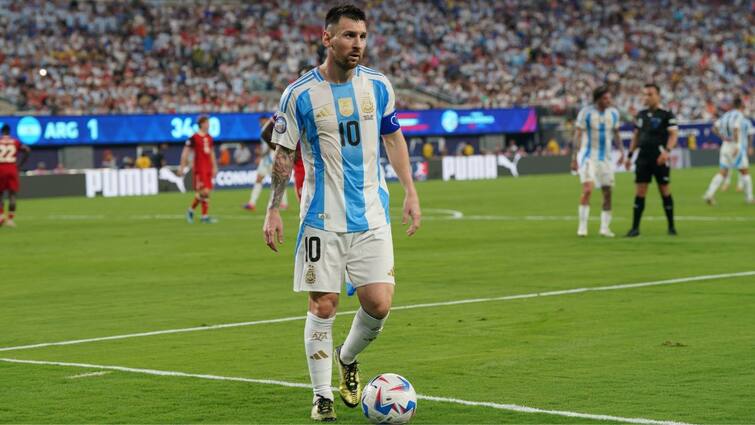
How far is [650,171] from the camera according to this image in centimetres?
2181

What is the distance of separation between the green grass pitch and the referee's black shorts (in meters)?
0.99

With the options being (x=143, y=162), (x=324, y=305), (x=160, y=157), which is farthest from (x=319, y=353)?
(x=143, y=162)

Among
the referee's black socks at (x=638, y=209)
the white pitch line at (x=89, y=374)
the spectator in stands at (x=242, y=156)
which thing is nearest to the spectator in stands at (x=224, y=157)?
the spectator in stands at (x=242, y=156)

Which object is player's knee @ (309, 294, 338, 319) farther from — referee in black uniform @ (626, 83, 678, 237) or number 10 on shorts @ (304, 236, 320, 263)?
referee in black uniform @ (626, 83, 678, 237)

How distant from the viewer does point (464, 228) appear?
A: 83.7 feet

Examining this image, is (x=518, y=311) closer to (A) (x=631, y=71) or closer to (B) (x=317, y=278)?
(B) (x=317, y=278)

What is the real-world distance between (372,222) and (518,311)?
5181 mm

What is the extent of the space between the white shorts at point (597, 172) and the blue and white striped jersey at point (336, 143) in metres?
14.5

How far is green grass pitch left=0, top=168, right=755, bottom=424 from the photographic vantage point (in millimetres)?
8422

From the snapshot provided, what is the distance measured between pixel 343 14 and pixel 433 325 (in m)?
4.79

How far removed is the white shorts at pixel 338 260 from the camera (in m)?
7.98

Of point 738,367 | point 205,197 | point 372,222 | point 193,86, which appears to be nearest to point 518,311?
point 738,367

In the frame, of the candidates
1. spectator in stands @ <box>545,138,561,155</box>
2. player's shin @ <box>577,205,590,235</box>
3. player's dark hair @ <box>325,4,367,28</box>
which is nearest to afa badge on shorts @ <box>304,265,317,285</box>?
player's dark hair @ <box>325,4,367,28</box>

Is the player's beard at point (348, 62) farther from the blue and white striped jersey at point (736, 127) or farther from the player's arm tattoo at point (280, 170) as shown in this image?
the blue and white striped jersey at point (736, 127)
